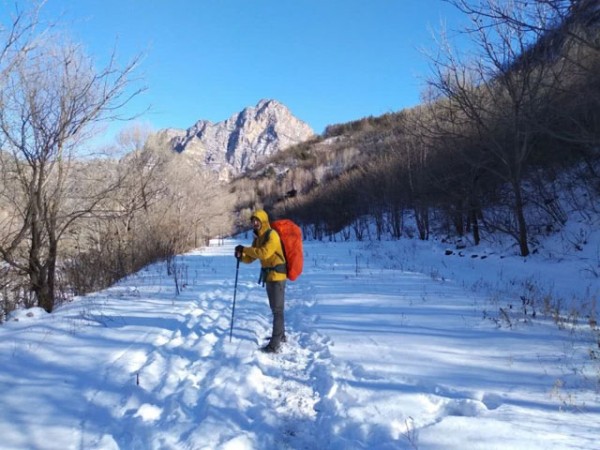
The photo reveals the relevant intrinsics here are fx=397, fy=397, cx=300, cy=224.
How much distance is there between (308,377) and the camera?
459cm

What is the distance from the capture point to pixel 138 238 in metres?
20.3

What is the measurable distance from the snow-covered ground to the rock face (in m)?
158

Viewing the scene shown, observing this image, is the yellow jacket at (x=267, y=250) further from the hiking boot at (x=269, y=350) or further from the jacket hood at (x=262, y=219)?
the hiking boot at (x=269, y=350)

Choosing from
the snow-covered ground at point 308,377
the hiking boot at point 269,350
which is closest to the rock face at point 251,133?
the snow-covered ground at point 308,377

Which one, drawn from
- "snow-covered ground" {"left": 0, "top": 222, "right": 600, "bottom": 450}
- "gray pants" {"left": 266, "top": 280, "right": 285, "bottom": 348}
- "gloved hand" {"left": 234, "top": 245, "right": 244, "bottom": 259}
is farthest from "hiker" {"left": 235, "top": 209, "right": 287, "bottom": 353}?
"snow-covered ground" {"left": 0, "top": 222, "right": 600, "bottom": 450}

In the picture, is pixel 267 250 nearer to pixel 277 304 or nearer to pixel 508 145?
pixel 277 304

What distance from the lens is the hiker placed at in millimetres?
5516

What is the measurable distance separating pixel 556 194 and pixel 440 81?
658 centimetres

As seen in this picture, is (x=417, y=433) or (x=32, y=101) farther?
(x=32, y=101)

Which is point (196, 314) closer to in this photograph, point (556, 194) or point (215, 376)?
point (215, 376)

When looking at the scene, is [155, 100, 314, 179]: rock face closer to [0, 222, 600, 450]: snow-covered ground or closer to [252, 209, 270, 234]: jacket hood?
[0, 222, 600, 450]: snow-covered ground

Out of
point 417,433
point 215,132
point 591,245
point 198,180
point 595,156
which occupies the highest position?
point 215,132

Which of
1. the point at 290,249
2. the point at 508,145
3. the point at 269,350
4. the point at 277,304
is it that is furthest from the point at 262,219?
the point at 508,145

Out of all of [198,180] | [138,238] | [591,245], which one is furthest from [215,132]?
[591,245]
